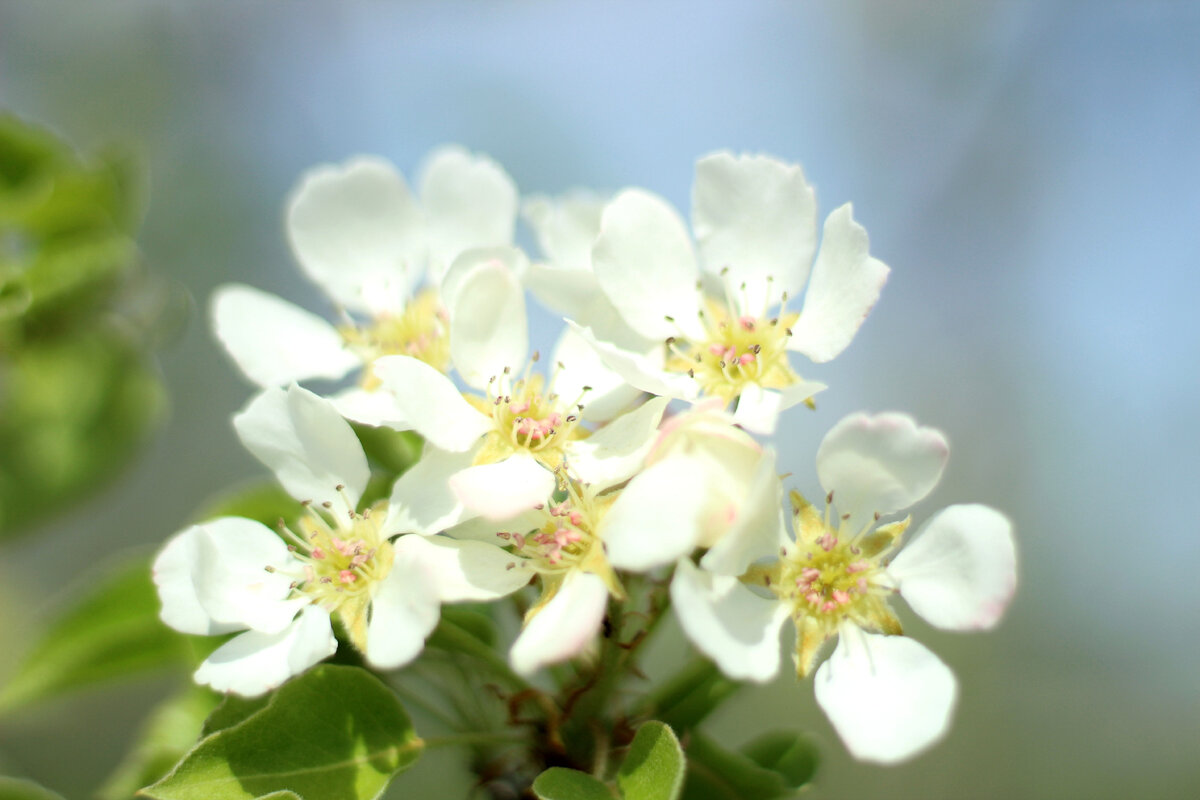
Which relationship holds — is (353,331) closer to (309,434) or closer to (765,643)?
(309,434)

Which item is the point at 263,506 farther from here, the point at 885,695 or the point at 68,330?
the point at 885,695

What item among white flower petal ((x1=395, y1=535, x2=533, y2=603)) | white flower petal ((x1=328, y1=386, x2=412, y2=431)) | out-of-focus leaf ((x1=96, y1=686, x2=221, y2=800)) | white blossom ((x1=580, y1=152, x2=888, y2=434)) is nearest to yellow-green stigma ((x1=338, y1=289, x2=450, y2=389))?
white flower petal ((x1=328, y1=386, x2=412, y2=431))

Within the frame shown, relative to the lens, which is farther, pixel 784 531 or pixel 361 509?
pixel 361 509

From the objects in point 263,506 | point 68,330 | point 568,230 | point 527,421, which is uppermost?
point 568,230

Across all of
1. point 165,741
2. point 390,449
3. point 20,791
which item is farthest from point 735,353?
point 20,791

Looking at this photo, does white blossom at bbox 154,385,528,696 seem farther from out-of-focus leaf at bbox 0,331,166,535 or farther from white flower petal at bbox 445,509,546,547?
out-of-focus leaf at bbox 0,331,166,535

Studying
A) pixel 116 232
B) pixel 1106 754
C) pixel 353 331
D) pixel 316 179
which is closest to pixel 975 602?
pixel 353 331
